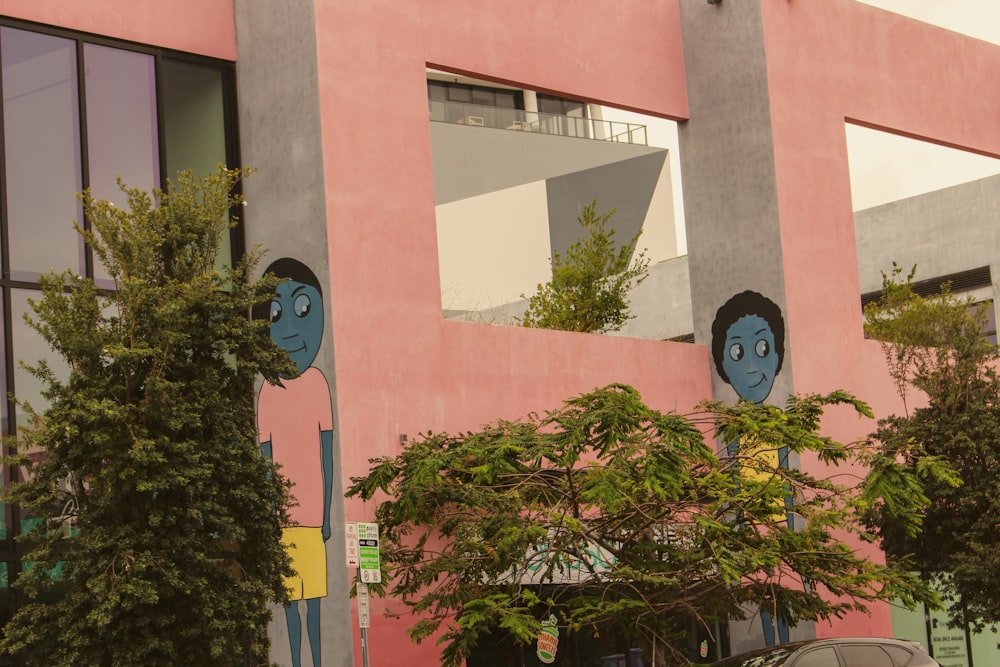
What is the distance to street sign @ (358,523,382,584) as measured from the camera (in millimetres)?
15547

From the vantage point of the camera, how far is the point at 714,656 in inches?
944

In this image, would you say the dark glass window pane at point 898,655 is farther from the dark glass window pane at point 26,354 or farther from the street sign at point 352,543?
the dark glass window pane at point 26,354

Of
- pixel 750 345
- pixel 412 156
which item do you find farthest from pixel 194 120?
Result: pixel 750 345

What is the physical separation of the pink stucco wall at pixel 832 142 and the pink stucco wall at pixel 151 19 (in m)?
10.1

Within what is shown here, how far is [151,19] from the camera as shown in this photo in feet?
65.7

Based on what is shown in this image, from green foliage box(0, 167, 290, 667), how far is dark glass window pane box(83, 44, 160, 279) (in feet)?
12.1

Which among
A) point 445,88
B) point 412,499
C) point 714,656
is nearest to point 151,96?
point 412,499

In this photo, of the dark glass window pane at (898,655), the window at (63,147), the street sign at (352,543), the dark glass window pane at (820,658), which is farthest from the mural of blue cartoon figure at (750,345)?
the street sign at (352,543)

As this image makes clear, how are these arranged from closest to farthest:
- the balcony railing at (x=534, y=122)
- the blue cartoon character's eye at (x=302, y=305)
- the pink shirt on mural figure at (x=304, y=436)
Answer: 1. the pink shirt on mural figure at (x=304, y=436)
2. the blue cartoon character's eye at (x=302, y=305)
3. the balcony railing at (x=534, y=122)

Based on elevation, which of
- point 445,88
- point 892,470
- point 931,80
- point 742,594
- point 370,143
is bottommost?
point 742,594

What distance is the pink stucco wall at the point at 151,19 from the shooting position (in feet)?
61.9

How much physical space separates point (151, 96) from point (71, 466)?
7.40 m

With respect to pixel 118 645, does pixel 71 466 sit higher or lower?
higher

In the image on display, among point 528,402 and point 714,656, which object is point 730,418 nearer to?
point 528,402
